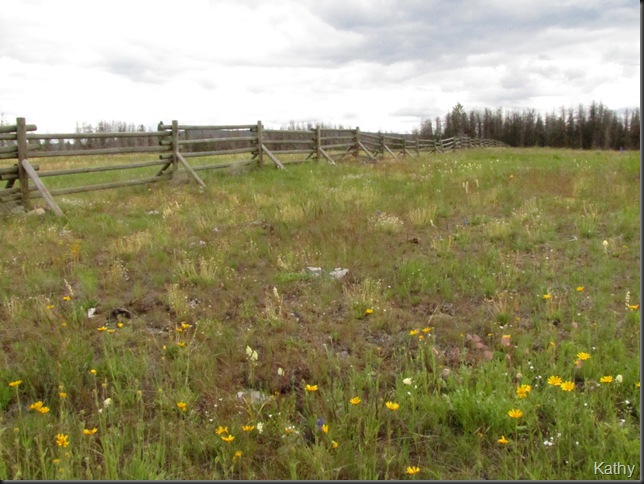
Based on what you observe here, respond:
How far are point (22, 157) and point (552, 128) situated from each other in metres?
105

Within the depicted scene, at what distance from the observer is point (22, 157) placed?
866cm

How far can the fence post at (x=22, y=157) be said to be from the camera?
28.2 ft

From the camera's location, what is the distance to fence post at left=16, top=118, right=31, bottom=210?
8607mm

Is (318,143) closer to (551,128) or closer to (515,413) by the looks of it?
(515,413)

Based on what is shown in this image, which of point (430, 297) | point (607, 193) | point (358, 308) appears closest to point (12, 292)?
point (358, 308)

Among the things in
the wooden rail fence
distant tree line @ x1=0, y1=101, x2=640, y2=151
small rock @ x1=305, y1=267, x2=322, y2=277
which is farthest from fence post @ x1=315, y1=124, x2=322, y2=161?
distant tree line @ x1=0, y1=101, x2=640, y2=151

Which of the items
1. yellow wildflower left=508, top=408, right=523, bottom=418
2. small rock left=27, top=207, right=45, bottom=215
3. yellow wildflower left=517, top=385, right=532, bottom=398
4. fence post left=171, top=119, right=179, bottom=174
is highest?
fence post left=171, top=119, right=179, bottom=174

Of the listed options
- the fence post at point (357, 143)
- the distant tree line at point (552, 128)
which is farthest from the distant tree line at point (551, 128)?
the fence post at point (357, 143)

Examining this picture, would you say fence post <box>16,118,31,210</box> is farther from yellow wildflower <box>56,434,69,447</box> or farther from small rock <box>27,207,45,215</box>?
yellow wildflower <box>56,434,69,447</box>

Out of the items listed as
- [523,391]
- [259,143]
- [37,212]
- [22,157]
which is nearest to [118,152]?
[22,157]

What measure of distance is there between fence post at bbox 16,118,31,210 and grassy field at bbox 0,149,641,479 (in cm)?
196

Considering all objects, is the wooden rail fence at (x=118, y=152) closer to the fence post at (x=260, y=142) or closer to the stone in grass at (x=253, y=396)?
the fence post at (x=260, y=142)

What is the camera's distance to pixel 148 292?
15.6 feet

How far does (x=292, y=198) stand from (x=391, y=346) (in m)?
5.79
